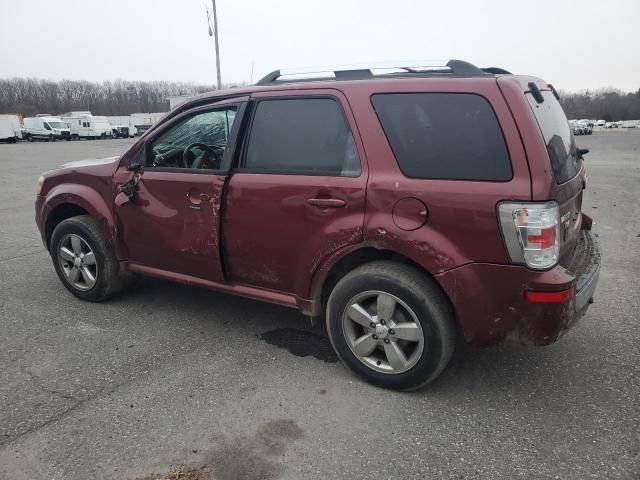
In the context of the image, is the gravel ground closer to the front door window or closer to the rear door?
the rear door

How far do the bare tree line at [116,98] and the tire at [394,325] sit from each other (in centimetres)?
9102

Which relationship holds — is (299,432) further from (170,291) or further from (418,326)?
(170,291)

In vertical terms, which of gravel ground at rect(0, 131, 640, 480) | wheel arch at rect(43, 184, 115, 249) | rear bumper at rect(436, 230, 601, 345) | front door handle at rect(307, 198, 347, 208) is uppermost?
front door handle at rect(307, 198, 347, 208)

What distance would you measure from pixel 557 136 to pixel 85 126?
186 ft

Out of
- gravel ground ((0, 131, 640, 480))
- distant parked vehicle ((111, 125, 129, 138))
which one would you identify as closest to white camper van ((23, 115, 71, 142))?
distant parked vehicle ((111, 125, 129, 138))

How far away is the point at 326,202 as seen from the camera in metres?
3.05

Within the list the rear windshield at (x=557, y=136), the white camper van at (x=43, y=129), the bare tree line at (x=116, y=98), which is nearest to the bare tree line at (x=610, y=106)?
the bare tree line at (x=116, y=98)

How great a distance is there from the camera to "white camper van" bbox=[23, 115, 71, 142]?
157ft

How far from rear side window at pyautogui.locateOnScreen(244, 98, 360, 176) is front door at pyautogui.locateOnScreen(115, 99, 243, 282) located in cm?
23

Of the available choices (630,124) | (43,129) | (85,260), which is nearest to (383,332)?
(85,260)

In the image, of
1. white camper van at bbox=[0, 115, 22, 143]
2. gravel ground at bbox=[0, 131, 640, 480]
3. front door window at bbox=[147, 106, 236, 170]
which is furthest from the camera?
white camper van at bbox=[0, 115, 22, 143]

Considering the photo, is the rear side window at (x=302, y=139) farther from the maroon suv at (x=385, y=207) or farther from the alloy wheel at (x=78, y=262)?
the alloy wheel at (x=78, y=262)

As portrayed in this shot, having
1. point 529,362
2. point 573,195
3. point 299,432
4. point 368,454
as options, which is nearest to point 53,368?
point 299,432

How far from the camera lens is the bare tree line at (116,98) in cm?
9484
